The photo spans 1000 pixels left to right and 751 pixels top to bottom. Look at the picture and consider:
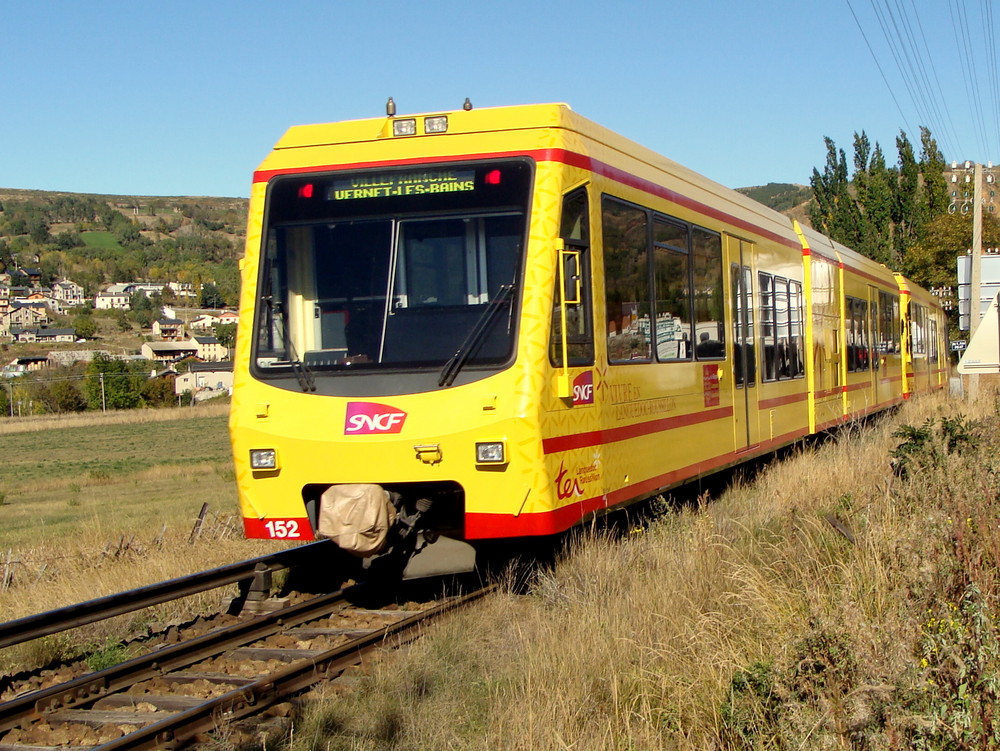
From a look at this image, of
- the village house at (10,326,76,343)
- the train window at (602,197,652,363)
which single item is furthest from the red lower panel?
the village house at (10,326,76,343)

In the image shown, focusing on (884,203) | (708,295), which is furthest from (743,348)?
(884,203)

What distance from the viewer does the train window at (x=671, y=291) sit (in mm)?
10039

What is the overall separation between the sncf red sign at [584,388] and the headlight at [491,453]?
0.79 metres

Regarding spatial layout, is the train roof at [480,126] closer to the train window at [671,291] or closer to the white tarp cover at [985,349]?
the train window at [671,291]

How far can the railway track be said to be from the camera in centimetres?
569

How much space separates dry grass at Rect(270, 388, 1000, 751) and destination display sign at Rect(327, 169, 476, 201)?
282cm

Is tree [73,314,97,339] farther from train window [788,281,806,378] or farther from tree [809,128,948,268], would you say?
train window [788,281,806,378]

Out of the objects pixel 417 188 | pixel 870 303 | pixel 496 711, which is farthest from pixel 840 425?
pixel 496 711

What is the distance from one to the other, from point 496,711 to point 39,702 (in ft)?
8.22

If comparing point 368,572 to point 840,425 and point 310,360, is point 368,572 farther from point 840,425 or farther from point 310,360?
point 840,425

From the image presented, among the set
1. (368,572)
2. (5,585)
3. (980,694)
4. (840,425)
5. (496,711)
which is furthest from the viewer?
(840,425)

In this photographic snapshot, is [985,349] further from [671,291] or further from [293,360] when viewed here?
[293,360]

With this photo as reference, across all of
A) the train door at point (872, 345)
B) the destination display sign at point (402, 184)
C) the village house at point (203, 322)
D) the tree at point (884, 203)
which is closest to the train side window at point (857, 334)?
the train door at point (872, 345)

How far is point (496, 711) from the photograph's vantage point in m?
5.38
